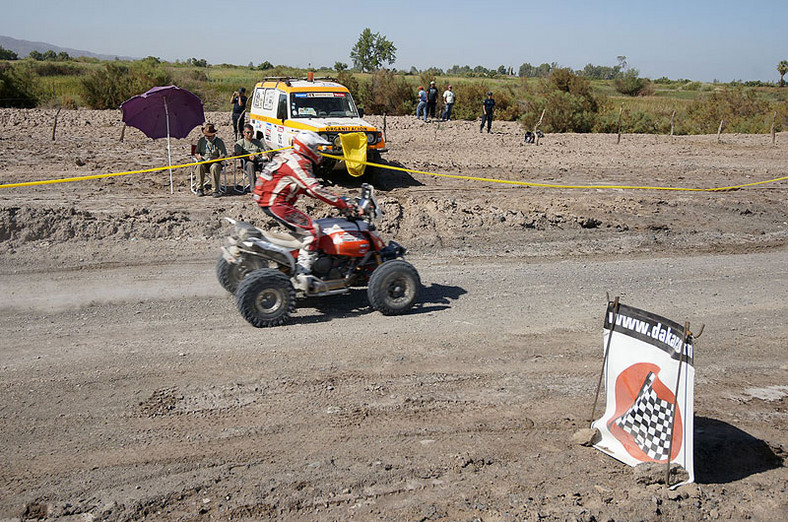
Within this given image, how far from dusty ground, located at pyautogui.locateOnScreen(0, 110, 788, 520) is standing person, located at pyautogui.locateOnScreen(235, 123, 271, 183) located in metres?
0.82

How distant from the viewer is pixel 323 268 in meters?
7.89

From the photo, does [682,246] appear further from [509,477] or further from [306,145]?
[509,477]

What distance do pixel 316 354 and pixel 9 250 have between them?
6350 mm

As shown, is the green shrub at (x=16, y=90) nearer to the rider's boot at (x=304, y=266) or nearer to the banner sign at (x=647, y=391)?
the rider's boot at (x=304, y=266)

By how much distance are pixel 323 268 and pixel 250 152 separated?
743 centimetres

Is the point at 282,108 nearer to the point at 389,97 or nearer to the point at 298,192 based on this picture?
the point at 298,192

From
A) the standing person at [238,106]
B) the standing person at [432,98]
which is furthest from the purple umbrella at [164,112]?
the standing person at [432,98]

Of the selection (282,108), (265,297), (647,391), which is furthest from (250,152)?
(647,391)

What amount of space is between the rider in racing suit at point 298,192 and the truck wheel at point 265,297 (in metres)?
0.34

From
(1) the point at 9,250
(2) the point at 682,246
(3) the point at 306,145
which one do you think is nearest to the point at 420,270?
(3) the point at 306,145

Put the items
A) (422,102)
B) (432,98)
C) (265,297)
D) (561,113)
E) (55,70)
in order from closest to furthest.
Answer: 1. (265,297)
2. (432,98)
3. (561,113)
4. (422,102)
5. (55,70)

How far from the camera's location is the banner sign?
4719 mm

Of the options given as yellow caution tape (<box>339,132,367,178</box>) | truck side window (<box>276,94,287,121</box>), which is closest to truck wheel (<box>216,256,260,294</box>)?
yellow caution tape (<box>339,132,367,178</box>)

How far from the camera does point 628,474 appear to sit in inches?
194
